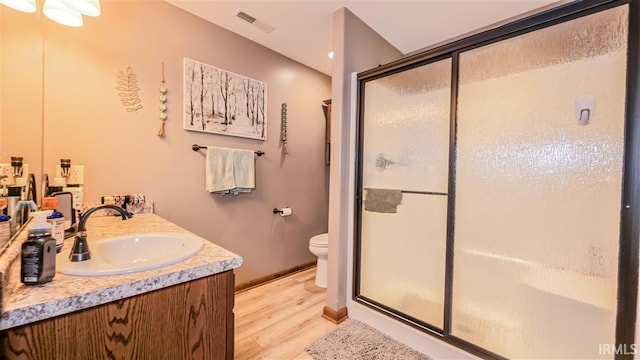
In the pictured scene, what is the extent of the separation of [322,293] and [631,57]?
96.2 inches

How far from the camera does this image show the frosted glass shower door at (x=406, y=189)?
1.67m

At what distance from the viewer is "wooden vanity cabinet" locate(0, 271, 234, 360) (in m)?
0.62

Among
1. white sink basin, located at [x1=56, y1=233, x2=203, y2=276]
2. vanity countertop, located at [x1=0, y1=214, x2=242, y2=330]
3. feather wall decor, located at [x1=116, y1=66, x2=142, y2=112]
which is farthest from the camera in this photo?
feather wall decor, located at [x1=116, y1=66, x2=142, y2=112]

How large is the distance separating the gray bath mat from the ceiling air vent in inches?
99.1

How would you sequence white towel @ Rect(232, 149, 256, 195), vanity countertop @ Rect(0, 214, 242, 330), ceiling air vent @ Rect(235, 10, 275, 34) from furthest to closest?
white towel @ Rect(232, 149, 256, 195) < ceiling air vent @ Rect(235, 10, 275, 34) < vanity countertop @ Rect(0, 214, 242, 330)

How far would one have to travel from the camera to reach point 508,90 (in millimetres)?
1411

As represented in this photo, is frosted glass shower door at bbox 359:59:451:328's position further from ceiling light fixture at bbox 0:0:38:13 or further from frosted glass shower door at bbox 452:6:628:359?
ceiling light fixture at bbox 0:0:38:13

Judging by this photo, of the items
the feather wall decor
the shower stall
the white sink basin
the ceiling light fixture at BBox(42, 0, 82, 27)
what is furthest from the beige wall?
the shower stall

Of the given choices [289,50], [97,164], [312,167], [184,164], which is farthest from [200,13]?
[312,167]

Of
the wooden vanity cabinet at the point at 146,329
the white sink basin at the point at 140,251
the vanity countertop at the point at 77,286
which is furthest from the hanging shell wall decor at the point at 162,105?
the wooden vanity cabinet at the point at 146,329

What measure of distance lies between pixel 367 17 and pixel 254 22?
95 centimetres

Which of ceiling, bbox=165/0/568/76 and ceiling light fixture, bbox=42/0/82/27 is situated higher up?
ceiling, bbox=165/0/568/76

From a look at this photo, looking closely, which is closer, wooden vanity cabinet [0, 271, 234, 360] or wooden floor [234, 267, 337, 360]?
wooden vanity cabinet [0, 271, 234, 360]

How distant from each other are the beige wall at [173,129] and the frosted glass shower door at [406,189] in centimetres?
106
